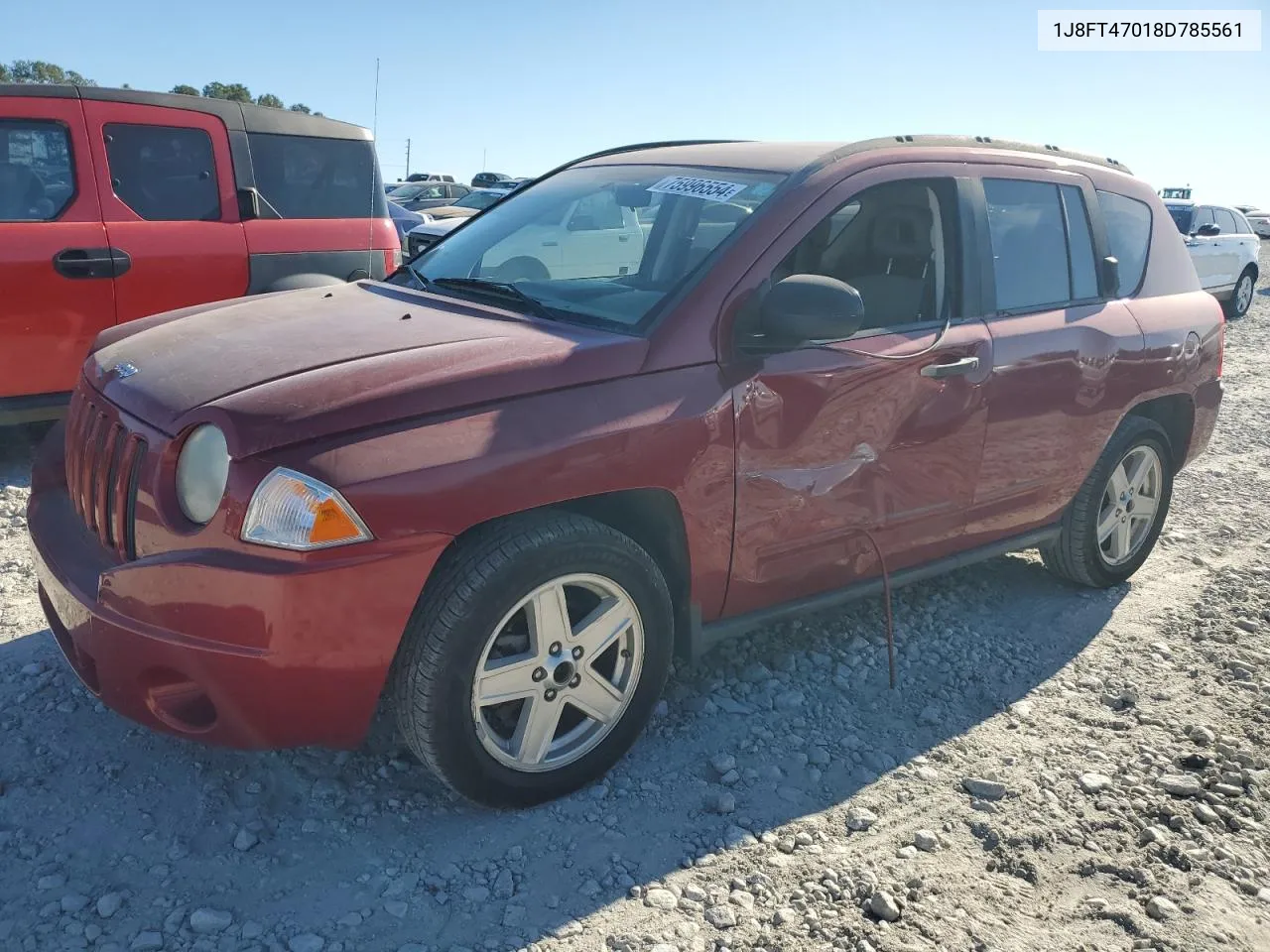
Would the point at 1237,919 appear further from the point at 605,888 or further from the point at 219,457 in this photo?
the point at 219,457

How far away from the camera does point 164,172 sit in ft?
19.7

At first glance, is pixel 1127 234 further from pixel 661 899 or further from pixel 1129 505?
pixel 661 899

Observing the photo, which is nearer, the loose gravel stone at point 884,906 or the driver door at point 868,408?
the loose gravel stone at point 884,906

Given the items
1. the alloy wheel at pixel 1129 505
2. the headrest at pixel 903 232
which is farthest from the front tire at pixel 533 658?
the alloy wheel at pixel 1129 505

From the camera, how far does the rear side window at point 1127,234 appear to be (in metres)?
4.40

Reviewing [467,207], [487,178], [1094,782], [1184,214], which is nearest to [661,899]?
[1094,782]

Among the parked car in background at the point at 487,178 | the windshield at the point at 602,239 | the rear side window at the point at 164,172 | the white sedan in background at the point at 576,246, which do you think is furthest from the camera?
the parked car in background at the point at 487,178

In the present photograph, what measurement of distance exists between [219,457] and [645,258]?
148cm

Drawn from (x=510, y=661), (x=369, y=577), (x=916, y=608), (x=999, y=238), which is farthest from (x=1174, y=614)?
(x=369, y=577)

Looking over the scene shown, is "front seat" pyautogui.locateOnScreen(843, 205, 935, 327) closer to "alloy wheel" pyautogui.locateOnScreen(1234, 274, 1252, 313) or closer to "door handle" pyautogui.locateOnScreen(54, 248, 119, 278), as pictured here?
"door handle" pyautogui.locateOnScreen(54, 248, 119, 278)

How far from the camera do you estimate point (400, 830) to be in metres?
2.81

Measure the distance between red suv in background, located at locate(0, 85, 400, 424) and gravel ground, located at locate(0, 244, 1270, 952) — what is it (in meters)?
2.05

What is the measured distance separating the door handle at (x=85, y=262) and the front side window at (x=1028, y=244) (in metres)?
4.48

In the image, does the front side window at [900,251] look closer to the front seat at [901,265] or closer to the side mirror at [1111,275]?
the front seat at [901,265]
